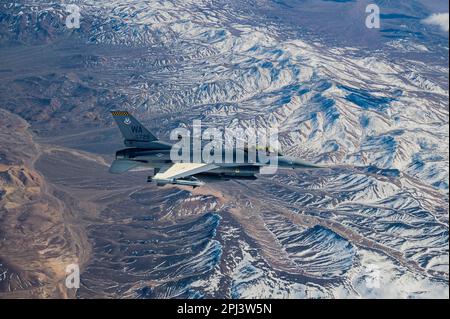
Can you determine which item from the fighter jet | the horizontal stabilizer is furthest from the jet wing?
the horizontal stabilizer

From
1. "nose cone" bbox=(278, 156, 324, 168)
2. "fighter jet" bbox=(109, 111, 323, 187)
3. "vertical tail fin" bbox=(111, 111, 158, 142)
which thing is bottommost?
"nose cone" bbox=(278, 156, 324, 168)

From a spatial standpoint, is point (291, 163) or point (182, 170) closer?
point (182, 170)

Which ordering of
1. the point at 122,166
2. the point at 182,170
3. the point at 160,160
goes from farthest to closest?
the point at 160,160
the point at 122,166
the point at 182,170

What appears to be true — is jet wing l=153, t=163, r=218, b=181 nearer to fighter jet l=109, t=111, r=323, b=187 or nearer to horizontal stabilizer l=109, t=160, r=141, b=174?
fighter jet l=109, t=111, r=323, b=187

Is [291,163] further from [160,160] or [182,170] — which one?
[160,160]

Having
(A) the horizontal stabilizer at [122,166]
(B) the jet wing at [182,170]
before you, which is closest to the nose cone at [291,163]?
(B) the jet wing at [182,170]

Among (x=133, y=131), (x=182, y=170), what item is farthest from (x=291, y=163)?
(x=133, y=131)

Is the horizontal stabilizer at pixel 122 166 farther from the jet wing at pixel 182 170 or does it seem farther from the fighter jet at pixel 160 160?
the jet wing at pixel 182 170
